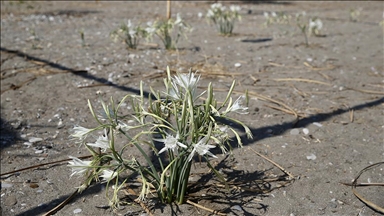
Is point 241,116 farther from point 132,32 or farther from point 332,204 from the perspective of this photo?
point 132,32

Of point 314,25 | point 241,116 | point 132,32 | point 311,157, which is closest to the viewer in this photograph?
point 311,157

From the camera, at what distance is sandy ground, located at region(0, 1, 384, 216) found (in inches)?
86.3

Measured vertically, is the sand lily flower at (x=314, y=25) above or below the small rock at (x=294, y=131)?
above

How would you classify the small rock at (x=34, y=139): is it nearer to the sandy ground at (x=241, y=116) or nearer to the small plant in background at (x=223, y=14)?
the sandy ground at (x=241, y=116)

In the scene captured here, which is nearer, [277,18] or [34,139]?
[34,139]

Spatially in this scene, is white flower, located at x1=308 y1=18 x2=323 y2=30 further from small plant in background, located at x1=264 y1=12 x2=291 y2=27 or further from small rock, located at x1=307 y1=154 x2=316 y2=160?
small rock, located at x1=307 y1=154 x2=316 y2=160

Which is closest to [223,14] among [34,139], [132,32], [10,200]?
[132,32]

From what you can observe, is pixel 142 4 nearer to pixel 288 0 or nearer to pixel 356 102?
pixel 288 0

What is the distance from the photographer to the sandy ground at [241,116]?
2191 millimetres

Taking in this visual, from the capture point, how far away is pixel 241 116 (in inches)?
129

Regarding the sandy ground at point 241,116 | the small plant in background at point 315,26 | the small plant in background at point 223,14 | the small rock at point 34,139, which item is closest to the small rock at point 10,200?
the sandy ground at point 241,116

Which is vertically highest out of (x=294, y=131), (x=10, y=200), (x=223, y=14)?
(x=223, y=14)

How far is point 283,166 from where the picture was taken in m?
2.50

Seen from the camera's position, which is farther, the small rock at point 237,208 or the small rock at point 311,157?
the small rock at point 311,157
